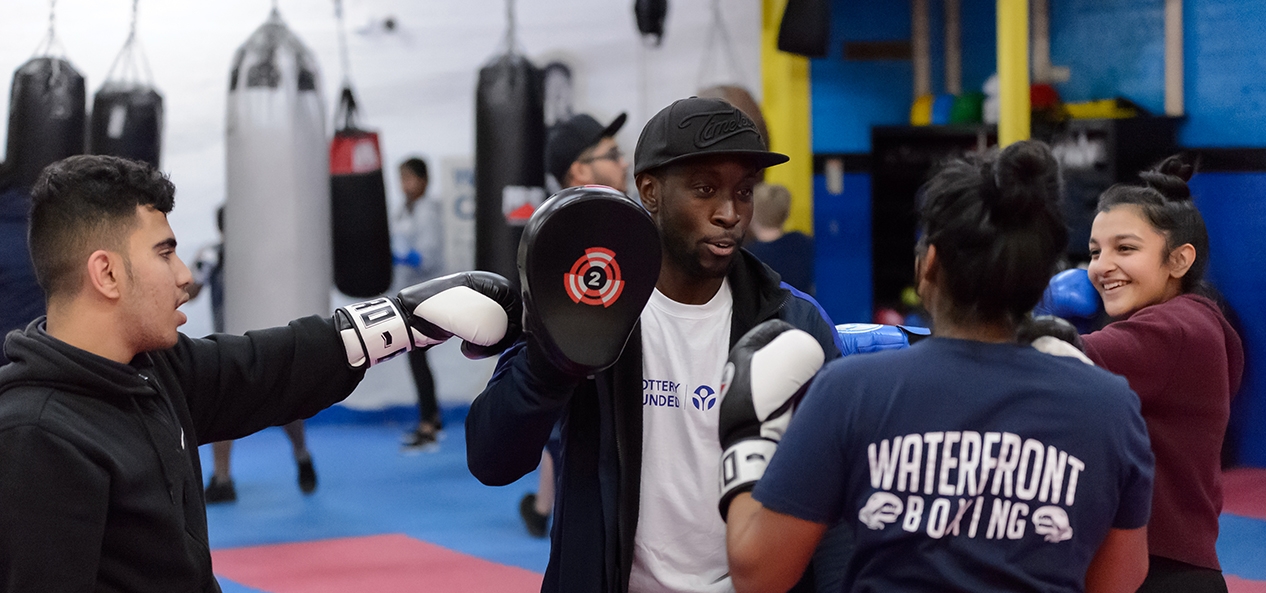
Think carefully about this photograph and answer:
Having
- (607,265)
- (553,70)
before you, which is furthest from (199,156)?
(607,265)

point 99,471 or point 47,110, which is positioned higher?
point 47,110

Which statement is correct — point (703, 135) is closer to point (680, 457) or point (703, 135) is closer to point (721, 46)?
point (680, 457)

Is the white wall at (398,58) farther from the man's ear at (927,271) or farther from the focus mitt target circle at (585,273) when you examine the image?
the man's ear at (927,271)

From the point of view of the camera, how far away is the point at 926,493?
127 centimetres

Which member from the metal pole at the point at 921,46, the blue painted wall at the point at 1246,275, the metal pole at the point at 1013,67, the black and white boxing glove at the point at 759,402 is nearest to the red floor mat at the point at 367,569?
the black and white boxing glove at the point at 759,402

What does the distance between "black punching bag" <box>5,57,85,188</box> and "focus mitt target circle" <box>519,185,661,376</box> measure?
4360 mm

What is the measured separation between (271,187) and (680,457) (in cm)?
417

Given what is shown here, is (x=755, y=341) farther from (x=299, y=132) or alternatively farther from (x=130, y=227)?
(x=299, y=132)

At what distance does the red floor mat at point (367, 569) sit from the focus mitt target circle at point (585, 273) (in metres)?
2.39

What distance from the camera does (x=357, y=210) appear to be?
19.6ft

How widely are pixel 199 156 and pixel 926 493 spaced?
5.92 metres

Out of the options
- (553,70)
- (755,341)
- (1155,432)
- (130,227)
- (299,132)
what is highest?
(553,70)

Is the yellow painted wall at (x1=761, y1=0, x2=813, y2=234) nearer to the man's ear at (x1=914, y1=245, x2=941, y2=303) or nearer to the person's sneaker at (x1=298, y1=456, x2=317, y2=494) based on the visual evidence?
the person's sneaker at (x1=298, y1=456, x2=317, y2=494)

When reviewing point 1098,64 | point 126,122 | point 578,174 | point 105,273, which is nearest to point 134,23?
point 126,122
